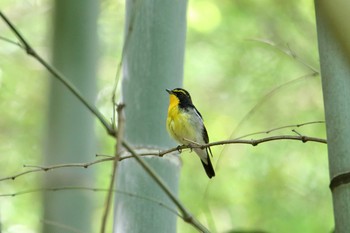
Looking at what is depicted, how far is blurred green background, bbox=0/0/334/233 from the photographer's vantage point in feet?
22.5

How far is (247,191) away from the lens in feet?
24.3

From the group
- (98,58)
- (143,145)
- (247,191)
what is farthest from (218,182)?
(98,58)

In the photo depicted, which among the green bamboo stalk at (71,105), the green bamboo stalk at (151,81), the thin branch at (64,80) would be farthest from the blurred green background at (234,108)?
the thin branch at (64,80)

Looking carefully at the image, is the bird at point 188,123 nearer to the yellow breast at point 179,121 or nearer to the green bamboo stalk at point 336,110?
the yellow breast at point 179,121

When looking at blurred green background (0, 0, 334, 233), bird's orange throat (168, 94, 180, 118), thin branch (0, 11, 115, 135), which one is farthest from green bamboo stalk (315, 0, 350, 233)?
blurred green background (0, 0, 334, 233)

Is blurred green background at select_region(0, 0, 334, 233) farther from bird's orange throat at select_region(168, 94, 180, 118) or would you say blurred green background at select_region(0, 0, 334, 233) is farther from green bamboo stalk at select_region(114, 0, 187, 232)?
green bamboo stalk at select_region(114, 0, 187, 232)

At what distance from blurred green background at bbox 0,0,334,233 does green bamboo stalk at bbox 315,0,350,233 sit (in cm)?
462

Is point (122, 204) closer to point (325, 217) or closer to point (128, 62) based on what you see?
point (128, 62)

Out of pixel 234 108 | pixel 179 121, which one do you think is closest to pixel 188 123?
pixel 179 121

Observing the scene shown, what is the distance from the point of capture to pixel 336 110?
1.66 metres

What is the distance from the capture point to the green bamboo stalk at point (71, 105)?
5.40ft

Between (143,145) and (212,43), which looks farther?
(212,43)

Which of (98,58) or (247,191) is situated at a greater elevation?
(247,191)

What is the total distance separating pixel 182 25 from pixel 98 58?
102cm
